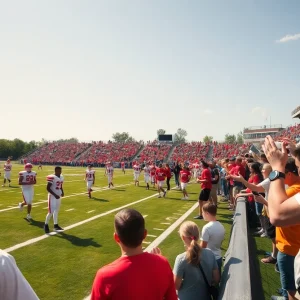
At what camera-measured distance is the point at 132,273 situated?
2211mm

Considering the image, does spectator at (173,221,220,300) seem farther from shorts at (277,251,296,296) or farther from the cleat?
the cleat

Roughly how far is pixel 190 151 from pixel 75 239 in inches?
1990

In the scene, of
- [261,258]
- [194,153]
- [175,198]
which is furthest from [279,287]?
[194,153]

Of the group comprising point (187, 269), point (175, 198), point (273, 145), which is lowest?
point (175, 198)

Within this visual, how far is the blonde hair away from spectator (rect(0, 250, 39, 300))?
7.24ft

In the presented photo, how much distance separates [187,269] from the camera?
343cm

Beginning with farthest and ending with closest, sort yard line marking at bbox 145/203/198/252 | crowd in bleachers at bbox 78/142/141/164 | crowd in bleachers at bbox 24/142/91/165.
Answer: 1. crowd in bleachers at bbox 24/142/91/165
2. crowd in bleachers at bbox 78/142/141/164
3. yard line marking at bbox 145/203/198/252

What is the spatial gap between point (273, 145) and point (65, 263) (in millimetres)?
5725

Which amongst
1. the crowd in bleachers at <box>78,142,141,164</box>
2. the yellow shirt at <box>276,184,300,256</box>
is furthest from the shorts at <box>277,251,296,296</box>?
the crowd in bleachers at <box>78,142,141,164</box>

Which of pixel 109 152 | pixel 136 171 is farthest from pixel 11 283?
pixel 109 152

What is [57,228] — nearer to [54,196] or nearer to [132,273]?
[54,196]

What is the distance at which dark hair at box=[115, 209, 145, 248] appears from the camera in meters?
2.36

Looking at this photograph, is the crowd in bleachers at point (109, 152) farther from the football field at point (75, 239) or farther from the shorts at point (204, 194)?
the shorts at point (204, 194)

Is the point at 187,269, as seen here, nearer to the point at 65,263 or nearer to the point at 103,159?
the point at 65,263
